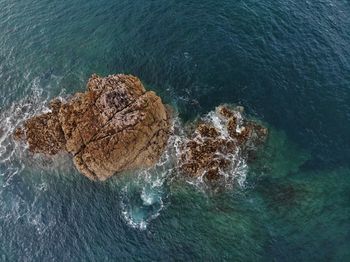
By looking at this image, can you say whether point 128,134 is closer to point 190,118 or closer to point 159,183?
point 159,183

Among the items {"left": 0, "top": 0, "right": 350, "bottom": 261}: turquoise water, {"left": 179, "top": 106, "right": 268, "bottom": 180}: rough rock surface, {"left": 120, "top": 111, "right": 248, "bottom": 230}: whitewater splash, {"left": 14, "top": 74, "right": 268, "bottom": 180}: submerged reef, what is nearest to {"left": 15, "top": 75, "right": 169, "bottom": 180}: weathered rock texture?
{"left": 14, "top": 74, "right": 268, "bottom": 180}: submerged reef

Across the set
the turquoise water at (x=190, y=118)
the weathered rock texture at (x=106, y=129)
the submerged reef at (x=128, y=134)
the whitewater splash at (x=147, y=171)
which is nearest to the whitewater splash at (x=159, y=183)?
the whitewater splash at (x=147, y=171)

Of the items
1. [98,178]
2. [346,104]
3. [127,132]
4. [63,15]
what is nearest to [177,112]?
[127,132]

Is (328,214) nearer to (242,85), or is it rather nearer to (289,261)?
(289,261)

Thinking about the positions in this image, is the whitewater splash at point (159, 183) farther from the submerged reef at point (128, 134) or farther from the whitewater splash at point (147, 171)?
the submerged reef at point (128, 134)

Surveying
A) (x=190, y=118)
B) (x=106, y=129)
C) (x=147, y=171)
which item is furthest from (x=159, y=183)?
(x=190, y=118)
